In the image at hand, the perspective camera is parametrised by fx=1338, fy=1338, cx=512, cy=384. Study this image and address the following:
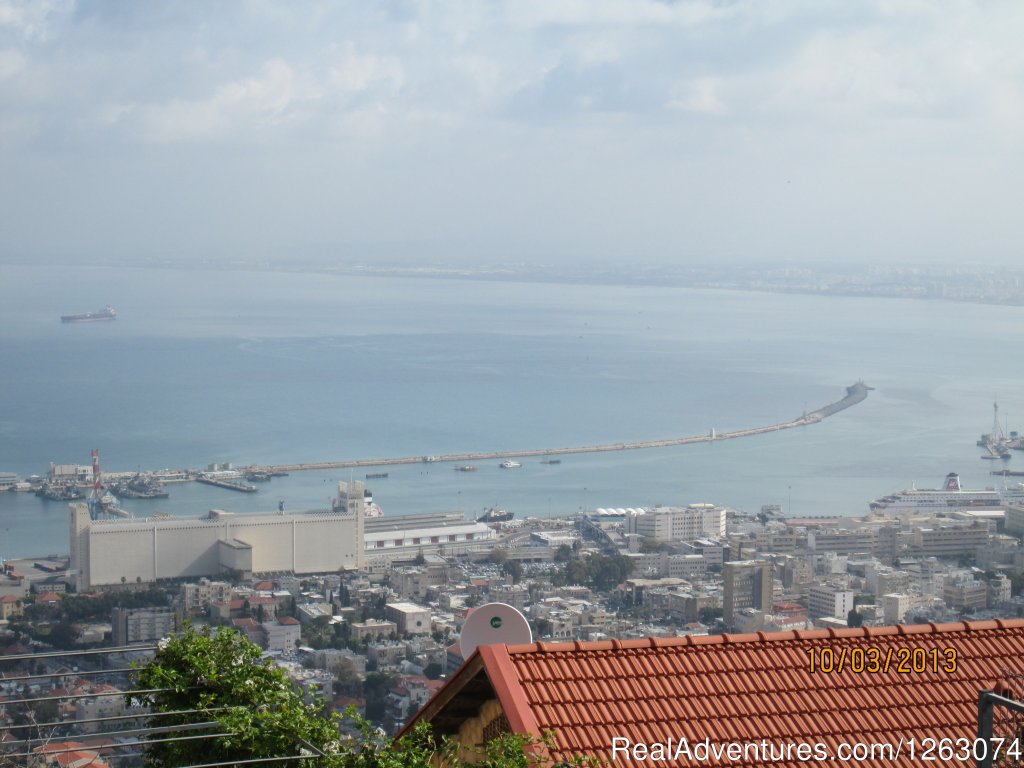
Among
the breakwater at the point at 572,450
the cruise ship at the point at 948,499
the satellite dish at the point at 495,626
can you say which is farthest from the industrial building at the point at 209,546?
the satellite dish at the point at 495,626

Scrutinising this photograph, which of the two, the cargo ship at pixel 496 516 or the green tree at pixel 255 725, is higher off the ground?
the green tree at pixel 255 725

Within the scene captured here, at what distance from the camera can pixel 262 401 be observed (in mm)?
21594

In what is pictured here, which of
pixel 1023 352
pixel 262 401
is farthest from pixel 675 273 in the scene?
pixel 262 401

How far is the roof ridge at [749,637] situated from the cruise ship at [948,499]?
42.3ft

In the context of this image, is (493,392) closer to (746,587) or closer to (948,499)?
(948,499)

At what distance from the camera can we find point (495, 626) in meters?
1.76

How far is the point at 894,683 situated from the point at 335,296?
4154 centimetres

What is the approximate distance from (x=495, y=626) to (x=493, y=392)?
70.4ft

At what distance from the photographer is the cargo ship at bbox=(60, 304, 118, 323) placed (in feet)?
106

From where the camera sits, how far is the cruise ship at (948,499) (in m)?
14.1

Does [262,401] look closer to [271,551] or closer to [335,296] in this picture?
[271,551]

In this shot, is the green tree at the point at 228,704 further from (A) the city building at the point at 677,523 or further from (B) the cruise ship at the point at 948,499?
(B) the cruise ship at the point at 948,499
